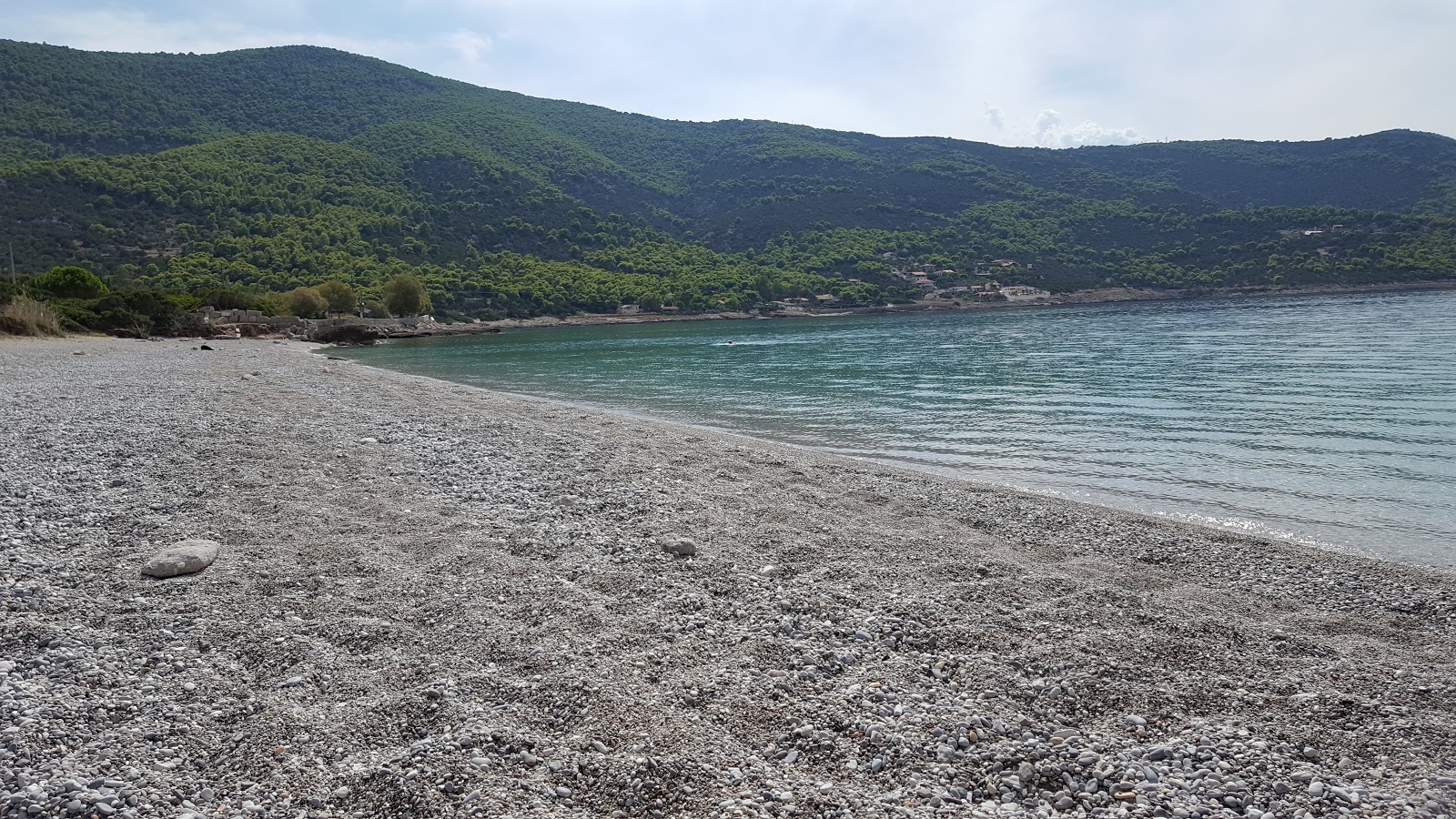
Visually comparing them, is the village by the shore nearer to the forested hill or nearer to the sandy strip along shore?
the forested hill

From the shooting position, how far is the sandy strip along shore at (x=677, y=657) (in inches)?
153

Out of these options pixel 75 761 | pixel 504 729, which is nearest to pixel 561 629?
pixel 504 729

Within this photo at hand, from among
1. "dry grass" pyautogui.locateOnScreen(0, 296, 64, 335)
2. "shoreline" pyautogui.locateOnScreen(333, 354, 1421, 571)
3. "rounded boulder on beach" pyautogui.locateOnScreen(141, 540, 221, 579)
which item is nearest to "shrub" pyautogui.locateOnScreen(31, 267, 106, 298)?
"dry grass" pyautogui.locateOnScreen(0, 296, 64, 335)

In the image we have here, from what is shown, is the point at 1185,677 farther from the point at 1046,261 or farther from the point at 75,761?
the point at 1046,261

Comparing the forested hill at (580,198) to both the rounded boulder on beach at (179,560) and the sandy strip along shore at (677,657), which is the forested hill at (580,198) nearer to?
the rounded boulder on beach at (179,560)

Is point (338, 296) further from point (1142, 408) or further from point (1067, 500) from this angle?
point (1067, 500)

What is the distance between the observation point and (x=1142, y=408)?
19875 mm

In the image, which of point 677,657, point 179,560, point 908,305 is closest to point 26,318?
point 179,560

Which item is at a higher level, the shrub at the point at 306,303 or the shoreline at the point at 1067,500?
the shrub at the point at 306,303

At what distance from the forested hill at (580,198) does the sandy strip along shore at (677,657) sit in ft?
280

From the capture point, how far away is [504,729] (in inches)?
171

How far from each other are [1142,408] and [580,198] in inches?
5548

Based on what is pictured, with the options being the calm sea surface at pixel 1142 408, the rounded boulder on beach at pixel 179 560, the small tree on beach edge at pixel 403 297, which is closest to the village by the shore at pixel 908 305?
the small tree on beach edge at pixel 403 297

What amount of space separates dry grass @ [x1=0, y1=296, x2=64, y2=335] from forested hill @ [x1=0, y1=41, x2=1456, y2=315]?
4199 centimetres
